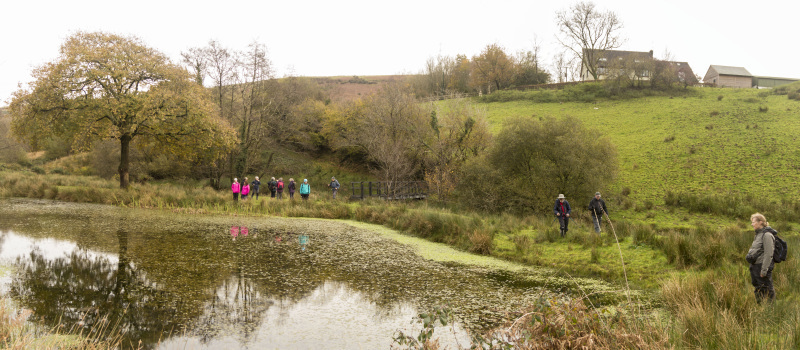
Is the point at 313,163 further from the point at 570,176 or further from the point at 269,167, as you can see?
the point at 570,176

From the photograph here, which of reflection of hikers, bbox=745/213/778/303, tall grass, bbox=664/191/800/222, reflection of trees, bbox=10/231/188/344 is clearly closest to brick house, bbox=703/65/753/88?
tall grass, bbox=664/191/800/222

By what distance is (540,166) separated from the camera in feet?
70.2

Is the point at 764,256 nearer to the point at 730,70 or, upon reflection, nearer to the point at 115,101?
the point at 115,101

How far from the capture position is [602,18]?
170ft

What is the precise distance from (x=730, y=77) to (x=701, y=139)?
119 ft

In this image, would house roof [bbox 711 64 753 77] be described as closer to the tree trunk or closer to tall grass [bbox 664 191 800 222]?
tall grass [bbox 664 191 800 222]

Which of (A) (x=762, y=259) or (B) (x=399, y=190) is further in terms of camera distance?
(B) (x=399, y=190)

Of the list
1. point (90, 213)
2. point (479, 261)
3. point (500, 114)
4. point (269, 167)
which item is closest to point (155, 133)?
point (90, 213)

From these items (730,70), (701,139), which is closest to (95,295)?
(701,139)

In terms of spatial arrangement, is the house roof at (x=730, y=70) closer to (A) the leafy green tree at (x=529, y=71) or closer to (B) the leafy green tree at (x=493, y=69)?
(A) the leafy green tree at (x=529, y=71)

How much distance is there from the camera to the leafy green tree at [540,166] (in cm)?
2097

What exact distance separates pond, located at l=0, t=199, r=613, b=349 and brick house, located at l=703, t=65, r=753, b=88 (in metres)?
62.4

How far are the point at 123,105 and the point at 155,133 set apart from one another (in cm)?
278

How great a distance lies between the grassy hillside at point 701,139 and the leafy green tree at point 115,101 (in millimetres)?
23978
